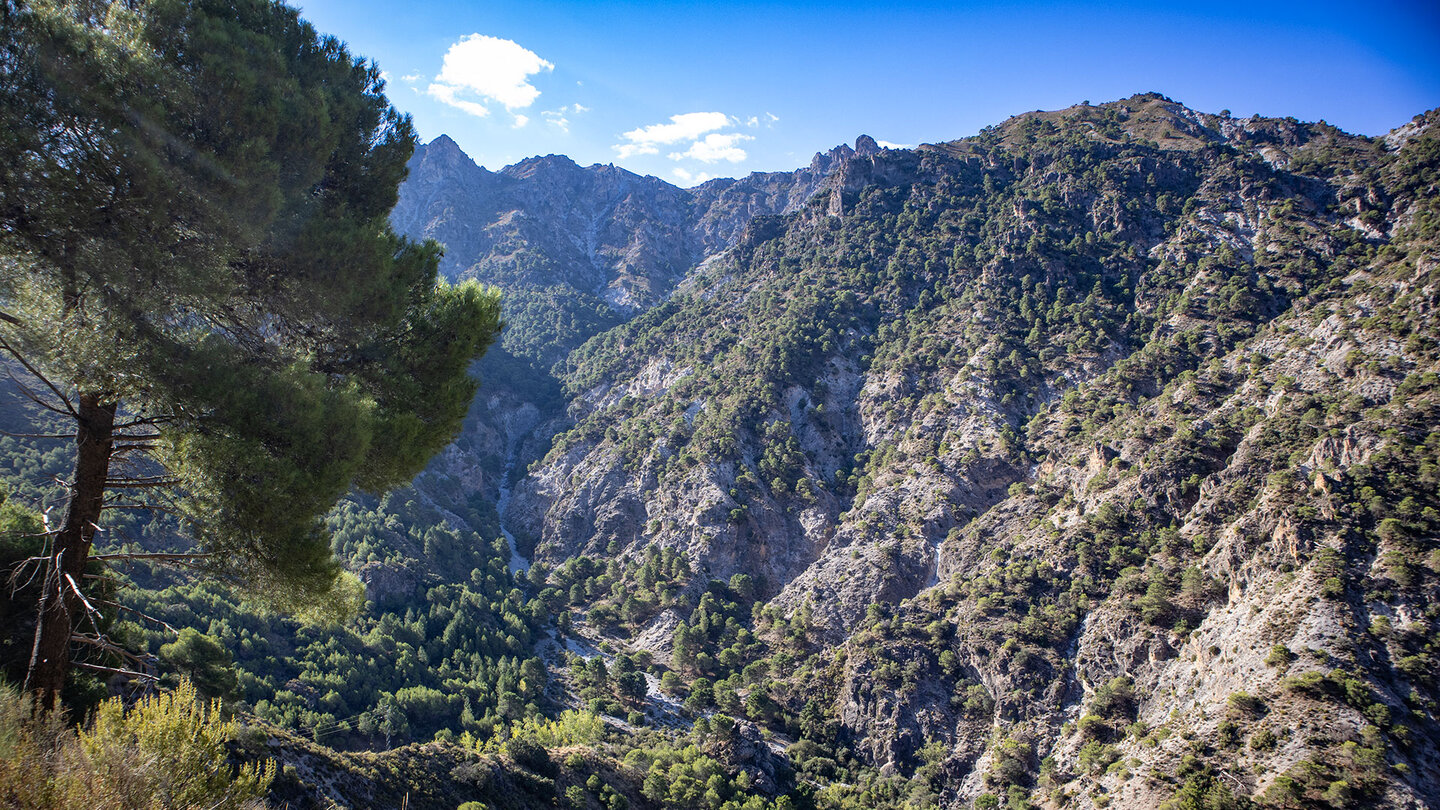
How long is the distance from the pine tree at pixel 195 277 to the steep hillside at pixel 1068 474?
29304 mm

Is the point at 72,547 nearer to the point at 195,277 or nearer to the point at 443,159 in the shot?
the point at 195,277

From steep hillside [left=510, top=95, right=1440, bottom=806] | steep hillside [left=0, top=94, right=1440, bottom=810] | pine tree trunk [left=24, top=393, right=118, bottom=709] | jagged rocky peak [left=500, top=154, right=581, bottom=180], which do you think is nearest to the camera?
pine tree trunk [left=24, top=393, right=118, bottom=709]

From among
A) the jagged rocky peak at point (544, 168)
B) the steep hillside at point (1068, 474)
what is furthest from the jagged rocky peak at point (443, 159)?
the steep hillside at point (1068, 474)

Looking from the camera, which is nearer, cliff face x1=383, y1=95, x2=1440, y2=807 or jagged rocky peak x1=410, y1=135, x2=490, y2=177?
cliff face x1=383, y1=95, x2=1440, y2=807

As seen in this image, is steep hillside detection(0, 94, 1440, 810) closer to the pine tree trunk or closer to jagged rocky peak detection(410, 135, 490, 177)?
the pine tree trunk

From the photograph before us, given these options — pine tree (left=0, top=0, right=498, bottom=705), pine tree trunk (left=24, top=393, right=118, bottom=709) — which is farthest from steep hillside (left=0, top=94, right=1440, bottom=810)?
pine tree (left=0, top=0, right=498, bottom=705)

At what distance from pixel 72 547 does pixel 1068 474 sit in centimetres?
4835

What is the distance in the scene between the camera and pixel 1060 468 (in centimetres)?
4362

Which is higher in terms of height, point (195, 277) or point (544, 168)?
point (544, 168)

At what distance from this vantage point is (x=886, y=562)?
151 feet

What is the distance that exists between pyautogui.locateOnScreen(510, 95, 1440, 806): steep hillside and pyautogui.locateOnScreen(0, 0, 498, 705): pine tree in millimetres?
29304

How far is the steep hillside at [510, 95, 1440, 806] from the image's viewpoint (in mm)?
24875

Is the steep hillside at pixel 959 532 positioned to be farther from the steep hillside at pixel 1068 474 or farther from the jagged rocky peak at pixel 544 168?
the jagged rocky peak at pixel 544 168

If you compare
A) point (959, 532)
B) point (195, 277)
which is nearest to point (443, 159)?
point (959, 532)
